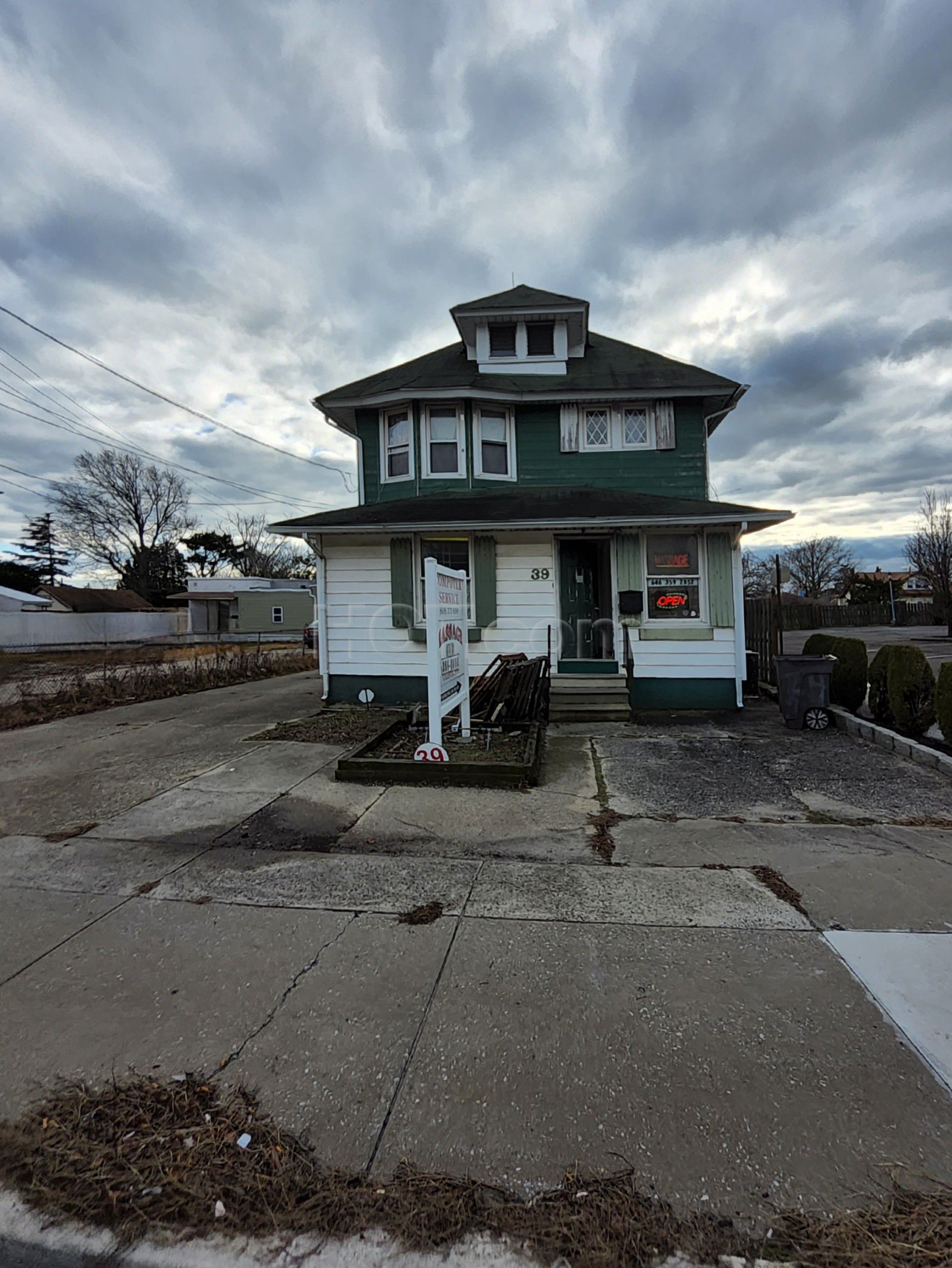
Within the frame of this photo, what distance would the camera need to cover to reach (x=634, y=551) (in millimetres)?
9148

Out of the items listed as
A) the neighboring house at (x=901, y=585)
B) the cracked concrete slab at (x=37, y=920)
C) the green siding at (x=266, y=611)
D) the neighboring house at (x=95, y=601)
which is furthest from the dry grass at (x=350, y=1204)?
the neighboring house at (x=901, y=585)

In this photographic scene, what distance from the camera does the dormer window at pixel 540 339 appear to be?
11469 millimetres

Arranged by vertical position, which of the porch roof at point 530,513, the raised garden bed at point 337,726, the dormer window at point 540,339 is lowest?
the raised garden bed at point 337,726

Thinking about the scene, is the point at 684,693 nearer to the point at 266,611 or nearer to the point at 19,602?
the point at 266,611

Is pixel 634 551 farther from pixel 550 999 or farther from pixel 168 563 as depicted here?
pixel 168 563

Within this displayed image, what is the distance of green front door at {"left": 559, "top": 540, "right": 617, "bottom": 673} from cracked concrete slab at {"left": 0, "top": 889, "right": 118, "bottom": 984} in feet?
23.6

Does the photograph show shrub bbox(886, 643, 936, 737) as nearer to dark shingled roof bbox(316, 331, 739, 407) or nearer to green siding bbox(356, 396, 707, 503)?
green siding bbox(356, 396, 707, 503)

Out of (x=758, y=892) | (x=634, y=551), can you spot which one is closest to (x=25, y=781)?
(x=758, y=892)

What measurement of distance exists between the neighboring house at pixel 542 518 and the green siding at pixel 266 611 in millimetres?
28530

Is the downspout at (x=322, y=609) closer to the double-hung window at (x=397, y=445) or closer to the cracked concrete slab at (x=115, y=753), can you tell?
the cracked concrete slab at (x=115, y=753)

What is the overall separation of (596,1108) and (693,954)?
1015mm

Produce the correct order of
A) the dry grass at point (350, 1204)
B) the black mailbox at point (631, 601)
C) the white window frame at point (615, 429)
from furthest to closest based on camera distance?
the white window frame at point (615, 429), the black mailbox at point (631, 601), the dry grass at point (350, 1204)

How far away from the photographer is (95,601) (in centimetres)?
4584

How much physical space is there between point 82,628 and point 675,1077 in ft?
146
